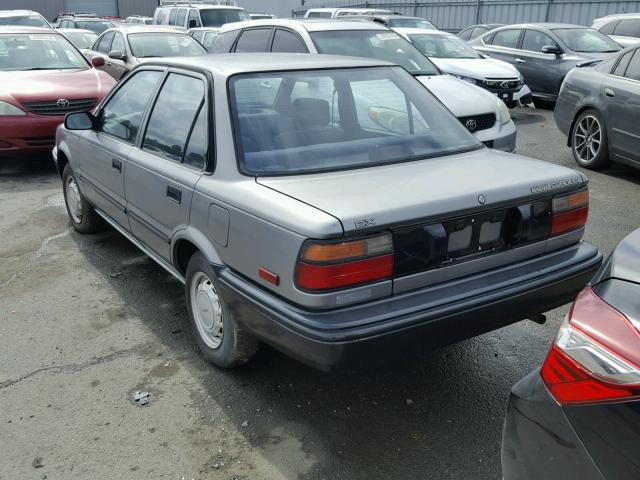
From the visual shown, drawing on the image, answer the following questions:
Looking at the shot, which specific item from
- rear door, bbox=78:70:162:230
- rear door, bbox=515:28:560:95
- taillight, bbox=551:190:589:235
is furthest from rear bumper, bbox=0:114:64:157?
rear door, bbox=515:28:560:95

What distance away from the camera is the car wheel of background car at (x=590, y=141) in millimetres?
7398

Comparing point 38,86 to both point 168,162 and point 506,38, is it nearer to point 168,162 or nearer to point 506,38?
point 168,162

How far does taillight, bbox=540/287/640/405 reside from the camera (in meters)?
1.58

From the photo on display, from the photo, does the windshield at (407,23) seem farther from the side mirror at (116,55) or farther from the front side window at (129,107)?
the front side window at (129,107)

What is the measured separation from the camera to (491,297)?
2902mm

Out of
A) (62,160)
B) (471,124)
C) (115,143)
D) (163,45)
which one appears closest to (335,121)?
(115,143)

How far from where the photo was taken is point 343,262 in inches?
104

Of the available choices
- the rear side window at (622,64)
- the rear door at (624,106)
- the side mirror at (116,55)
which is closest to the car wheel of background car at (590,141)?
the rear door at (624,106)

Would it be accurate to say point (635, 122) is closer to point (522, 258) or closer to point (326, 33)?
point (326, 33)

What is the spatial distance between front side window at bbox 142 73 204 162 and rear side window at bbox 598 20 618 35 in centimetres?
1215

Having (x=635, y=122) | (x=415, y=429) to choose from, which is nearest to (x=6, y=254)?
(x=415, y=429)

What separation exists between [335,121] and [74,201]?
3.12 metres

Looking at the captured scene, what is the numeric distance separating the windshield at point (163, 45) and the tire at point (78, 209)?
627 cm

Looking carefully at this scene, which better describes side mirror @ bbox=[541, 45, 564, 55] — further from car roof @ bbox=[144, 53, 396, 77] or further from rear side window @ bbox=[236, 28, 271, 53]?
car roof @ bbox=[144, 53, 396, 77]
